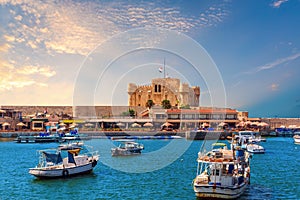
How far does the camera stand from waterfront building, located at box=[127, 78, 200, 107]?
425 feet

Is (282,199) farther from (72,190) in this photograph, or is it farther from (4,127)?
(4,127)

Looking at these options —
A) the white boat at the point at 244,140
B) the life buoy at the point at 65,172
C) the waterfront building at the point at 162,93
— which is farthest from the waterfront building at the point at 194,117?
the life buoy at the point at 65,172

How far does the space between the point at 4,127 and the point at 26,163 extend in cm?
6299

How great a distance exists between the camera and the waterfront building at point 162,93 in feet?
425

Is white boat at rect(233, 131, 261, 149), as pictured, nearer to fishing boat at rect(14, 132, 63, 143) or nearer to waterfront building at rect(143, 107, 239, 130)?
waterfront building at rect(143, 107, 239, 130)

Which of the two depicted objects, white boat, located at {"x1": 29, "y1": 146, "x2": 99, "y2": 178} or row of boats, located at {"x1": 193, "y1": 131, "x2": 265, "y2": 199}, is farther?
white boat, located at {"x1": 29, "y1": 146, "x2": 99, "y2": 178}

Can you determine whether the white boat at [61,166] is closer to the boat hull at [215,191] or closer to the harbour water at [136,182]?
the harbour water at [136,182]

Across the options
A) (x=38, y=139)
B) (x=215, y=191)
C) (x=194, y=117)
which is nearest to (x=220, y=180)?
(x=215, y=191)

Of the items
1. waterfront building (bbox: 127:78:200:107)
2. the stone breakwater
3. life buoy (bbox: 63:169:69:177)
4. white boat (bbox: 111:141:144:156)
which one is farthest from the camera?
waterfront building (bbox: 127:78:200:107)

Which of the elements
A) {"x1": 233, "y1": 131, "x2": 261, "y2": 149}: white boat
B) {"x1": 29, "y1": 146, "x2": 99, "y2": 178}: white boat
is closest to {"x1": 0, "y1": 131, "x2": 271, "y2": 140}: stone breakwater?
{"x1": 233, "y1": 131, "x2": 261, "y2": 149}: white boat

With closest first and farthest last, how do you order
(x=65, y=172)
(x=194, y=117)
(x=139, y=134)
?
1. (x=65, y=172)
2. (x=139, y=134)
3. (x=194, y=117)

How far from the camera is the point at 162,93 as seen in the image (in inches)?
5133

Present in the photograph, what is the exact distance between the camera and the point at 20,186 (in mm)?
26969

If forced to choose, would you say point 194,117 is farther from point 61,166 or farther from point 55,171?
point 55,171
